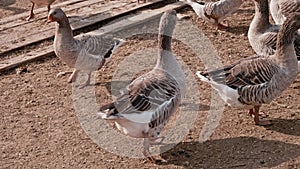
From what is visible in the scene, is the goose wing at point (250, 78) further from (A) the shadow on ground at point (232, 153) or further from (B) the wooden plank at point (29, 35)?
(B) the wooden plank at point (29, 35)

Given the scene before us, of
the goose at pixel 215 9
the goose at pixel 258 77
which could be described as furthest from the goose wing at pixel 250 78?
the goose at pixel 215 9

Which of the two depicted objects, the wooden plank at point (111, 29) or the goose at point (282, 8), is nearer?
the wooden plank at point (111, 29)

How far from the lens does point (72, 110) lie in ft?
21.4

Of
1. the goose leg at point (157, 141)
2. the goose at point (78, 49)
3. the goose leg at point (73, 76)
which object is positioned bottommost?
the goose leg at point (73, 76)

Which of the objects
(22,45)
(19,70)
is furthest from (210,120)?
(22,45)

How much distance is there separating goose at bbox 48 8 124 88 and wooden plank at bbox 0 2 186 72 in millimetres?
731

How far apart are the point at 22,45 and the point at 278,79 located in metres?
3.76

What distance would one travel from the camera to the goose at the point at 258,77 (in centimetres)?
591

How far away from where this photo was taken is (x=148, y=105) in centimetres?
527

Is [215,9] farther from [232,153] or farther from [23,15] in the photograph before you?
[232,153]

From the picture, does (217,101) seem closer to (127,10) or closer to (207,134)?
(207,134)

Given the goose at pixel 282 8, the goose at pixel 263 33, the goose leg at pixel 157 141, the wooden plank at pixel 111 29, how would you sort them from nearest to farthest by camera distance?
Answer: the goose leg at pixel 157 141 → the goose at pixel 263 33 → the wooden plank at pixel 111 29 → the goose at pixel 282 8

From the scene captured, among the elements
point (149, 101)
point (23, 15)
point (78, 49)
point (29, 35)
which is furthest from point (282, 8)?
point (23, 15)

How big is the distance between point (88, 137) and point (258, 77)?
1.80m
